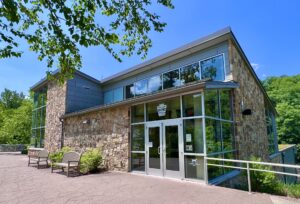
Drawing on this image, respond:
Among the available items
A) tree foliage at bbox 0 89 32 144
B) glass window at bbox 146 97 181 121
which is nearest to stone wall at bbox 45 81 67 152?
glass window at bbox 146 97 181 121

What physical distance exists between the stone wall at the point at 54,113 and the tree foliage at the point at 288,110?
27811 mm

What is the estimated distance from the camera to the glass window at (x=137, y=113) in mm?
9462

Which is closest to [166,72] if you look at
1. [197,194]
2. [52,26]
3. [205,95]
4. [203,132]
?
Answer: [205,95]

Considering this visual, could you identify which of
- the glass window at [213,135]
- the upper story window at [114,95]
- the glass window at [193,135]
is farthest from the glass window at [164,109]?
the upper story window at [114,95]

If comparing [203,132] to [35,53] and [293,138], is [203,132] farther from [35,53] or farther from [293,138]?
[293,138]

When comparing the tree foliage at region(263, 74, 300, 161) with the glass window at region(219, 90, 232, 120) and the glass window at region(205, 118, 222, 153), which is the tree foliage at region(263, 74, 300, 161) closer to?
the glass window at region(219, 90, 232, 120)

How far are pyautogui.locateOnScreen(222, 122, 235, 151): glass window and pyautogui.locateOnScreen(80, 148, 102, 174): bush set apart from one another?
5709 millimetres

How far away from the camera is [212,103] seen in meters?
8.05

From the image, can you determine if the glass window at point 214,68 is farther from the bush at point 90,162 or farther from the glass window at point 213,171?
the bush at point 90,162

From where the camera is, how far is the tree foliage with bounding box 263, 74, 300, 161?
2905cm

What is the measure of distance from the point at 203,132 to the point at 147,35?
3.70m

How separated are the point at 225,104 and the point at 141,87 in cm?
595

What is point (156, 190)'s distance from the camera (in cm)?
637

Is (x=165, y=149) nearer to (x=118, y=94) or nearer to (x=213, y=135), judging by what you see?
(x=213, y=135)
